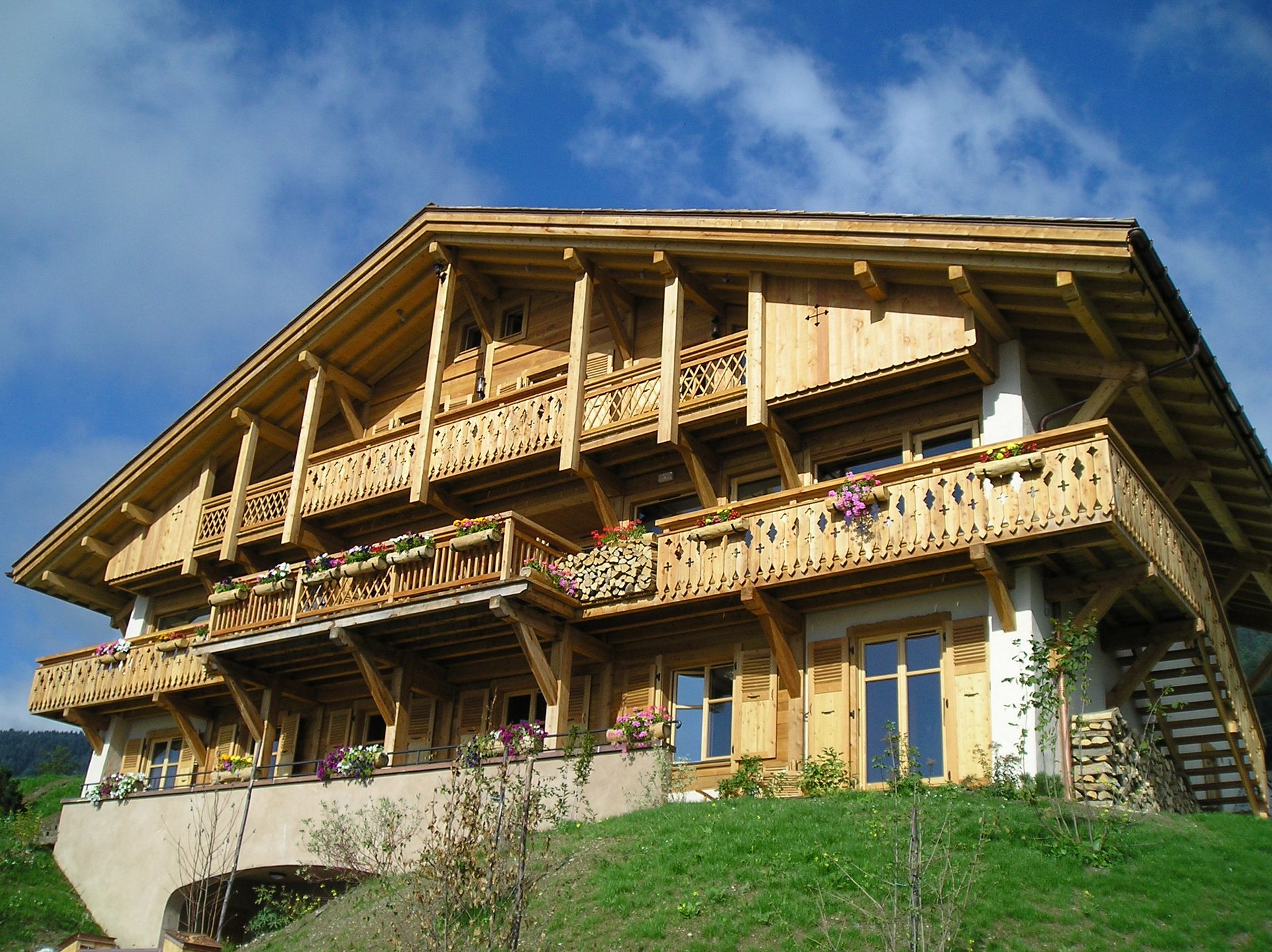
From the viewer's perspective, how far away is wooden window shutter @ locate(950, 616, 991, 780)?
18.5 m

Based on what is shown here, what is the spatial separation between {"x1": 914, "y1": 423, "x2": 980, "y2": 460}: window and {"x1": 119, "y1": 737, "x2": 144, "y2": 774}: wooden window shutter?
19291 mm

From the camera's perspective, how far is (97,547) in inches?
1265

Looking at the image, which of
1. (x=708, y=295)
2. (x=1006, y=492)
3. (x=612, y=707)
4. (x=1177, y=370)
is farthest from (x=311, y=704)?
(x=1177, y=370)

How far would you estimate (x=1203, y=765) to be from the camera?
22188mm

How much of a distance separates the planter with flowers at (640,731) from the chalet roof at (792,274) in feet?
25.4

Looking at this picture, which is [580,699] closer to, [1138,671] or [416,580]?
[416,580]

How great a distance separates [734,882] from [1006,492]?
6677 mm

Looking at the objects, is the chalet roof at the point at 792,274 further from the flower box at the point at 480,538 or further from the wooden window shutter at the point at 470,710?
the wooden window shutter at the point at 470,710

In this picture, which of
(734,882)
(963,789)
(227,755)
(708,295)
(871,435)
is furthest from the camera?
(227,755)

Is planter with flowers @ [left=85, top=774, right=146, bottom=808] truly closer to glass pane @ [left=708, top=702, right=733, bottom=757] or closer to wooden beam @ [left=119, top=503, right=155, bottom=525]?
wooden beam @ [left=119, top=503, right=155, bottom=525]

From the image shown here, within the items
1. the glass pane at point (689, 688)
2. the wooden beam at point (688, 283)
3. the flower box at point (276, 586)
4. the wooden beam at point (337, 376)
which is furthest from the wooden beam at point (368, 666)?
the wooden beam at point (688, 283)

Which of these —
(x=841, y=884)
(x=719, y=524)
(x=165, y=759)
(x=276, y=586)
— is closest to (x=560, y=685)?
(x=719, y=524)

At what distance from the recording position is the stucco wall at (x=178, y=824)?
64.9 feet

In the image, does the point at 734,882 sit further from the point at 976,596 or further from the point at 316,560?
the point at 316,560
